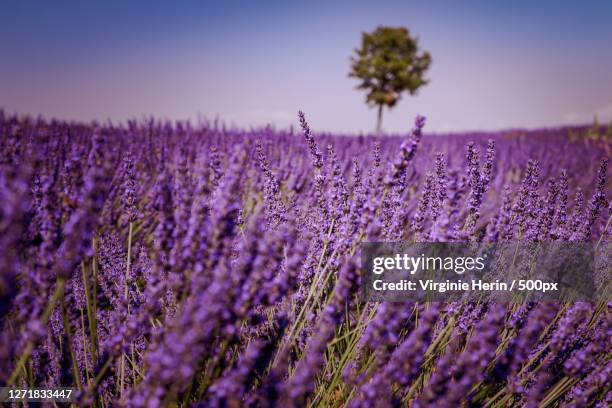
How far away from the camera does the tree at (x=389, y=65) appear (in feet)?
72.0

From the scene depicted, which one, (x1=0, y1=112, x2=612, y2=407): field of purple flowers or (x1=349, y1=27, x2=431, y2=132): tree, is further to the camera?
(x1=349, y1=27, x2=431, y2=132): tree

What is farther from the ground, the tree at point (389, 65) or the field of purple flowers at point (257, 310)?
the tree at point (389, 65)

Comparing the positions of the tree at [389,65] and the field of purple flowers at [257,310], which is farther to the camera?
the tree at [389,65]

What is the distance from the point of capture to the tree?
72.0 ft

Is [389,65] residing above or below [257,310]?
above

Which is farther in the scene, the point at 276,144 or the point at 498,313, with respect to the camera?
the point at 276,144

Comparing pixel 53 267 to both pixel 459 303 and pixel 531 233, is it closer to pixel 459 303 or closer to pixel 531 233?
pixel 459 303

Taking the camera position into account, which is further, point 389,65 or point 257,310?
point 389,65

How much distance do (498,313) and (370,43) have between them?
80.0 feet

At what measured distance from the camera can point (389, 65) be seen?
2150cm

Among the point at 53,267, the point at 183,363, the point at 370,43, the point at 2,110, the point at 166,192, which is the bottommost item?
the point at 183,363

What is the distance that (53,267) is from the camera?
0.98m

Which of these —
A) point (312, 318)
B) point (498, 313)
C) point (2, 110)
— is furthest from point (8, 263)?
point (2, 110)

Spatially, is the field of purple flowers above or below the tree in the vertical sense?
below
